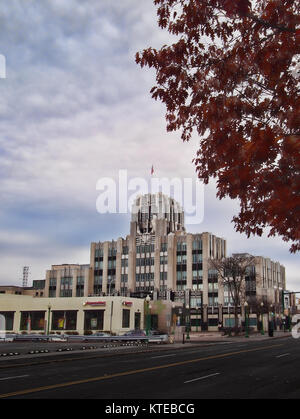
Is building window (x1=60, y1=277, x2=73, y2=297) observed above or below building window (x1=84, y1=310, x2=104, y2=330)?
above

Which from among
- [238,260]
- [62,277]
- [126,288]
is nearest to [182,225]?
[126,288]

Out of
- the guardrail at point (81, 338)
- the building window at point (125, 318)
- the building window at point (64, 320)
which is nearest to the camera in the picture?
the guardrail at point (81, 338)

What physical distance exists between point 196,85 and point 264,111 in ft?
5.58

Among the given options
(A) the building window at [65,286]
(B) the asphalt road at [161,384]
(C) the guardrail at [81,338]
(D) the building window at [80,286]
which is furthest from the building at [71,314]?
(B) the asphalt road at [161,384]

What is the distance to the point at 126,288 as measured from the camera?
12812 centimetres

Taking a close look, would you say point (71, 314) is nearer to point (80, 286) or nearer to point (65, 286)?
point (80, 286)

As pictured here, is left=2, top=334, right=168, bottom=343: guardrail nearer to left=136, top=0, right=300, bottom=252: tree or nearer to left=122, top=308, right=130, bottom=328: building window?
left=122, top=308, right=130, bottom=328: building window

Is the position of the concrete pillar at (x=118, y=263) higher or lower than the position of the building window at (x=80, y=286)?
higher

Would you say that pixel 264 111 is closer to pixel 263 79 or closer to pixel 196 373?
pixel 263 79

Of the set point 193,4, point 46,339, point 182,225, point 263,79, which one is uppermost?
point 182,225

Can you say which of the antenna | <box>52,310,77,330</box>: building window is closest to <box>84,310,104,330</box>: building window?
<box>52,310,77,330</box>: building window

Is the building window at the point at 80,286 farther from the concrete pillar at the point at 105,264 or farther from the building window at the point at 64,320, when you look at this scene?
the building window at the point at 64,320

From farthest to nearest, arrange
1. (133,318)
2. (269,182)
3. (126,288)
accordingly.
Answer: (126,288)
(133,318)
(269,182)

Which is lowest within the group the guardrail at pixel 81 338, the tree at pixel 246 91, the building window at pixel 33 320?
the guardrail at pixel 81 338
